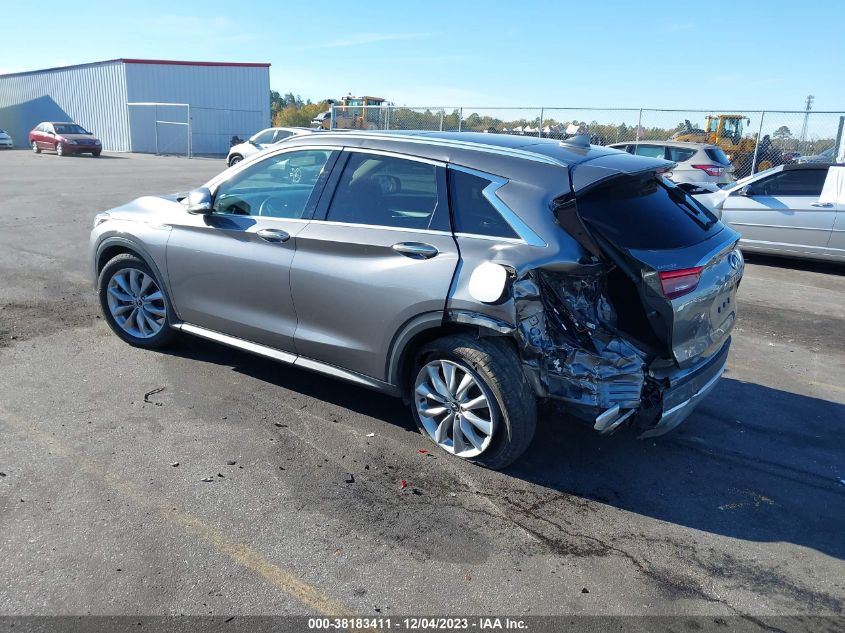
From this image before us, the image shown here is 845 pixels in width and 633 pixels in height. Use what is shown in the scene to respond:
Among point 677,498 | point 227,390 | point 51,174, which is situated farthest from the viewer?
point 51,174

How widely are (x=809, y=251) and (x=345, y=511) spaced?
8.98m

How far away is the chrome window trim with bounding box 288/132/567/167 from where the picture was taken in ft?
13.0

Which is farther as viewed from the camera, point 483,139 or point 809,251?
point 809,251

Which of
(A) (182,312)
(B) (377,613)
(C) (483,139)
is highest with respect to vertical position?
(C) (483,139)

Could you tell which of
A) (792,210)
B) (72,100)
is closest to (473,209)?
(792,210)

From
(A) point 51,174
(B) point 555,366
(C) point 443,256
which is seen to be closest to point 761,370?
(B) point 555,366

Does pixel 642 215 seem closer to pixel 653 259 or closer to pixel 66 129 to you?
pixel 653 259

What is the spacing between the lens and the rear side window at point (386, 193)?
13.6ft

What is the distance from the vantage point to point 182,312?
5.29 meters

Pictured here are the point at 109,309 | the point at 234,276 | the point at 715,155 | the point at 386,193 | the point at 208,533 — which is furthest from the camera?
the point at 715,155

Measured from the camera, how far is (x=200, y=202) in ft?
16.5

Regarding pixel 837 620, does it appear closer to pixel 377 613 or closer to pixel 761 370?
pixel 377 613

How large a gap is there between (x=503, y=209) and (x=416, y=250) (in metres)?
0.56

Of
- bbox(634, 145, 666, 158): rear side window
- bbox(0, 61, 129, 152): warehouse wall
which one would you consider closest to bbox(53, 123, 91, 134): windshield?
bbox(0, 61, 129, 152): warehouse wall
